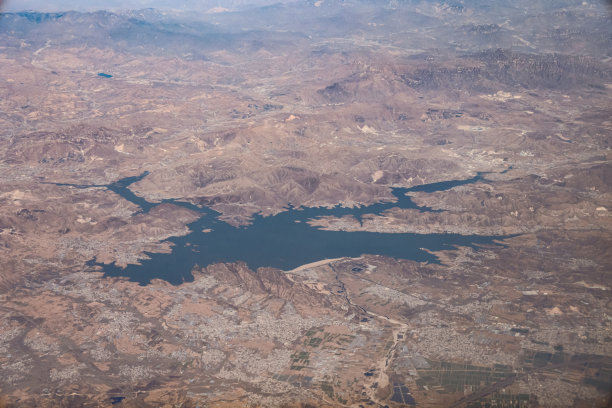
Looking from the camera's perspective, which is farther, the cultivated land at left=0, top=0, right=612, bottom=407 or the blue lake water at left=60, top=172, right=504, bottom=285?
the blue lake water at left=60, top=172, right=504, bottom=285

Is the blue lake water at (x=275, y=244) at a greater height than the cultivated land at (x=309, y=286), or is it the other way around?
the cultivated land at (x=309, y=286)

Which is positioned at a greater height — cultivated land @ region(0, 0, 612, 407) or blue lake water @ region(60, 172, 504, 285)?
cultivated land @ region(0, 0, 612, 407)

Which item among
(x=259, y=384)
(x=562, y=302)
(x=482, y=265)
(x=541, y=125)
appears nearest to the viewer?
(x=259, y=384)

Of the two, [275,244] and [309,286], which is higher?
[309,286]

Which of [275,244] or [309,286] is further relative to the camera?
[275,244]

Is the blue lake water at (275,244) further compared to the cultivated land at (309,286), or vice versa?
the blue lake water at (275,244)

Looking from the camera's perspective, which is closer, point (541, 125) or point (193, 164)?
point (193, 164)

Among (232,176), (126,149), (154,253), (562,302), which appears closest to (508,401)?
(562,302)

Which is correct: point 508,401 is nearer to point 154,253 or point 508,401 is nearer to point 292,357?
point 292,357
